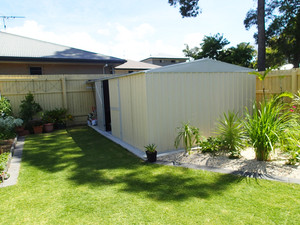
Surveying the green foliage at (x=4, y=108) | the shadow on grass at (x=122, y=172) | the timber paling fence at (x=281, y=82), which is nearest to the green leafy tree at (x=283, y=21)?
the timber paling fence at (x=281, y=82)

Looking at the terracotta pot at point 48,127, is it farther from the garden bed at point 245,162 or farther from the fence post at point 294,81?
the fence post at point 294,81

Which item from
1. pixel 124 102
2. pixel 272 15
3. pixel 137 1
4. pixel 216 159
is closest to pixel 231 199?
pixel 216 159

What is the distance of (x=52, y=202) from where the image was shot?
3197 mm

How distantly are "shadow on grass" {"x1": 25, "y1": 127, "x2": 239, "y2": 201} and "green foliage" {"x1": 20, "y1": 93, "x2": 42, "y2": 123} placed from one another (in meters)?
2.36

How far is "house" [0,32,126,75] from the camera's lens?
10.8 m

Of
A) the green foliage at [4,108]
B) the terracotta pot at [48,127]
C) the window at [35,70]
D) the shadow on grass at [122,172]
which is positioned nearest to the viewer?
the shadow on grass at [122,172]

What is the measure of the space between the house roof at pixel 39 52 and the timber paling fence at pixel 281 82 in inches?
333

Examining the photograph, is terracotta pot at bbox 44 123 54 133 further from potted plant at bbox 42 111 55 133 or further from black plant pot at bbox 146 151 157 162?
black plant pot at bbox 146 151 157 162

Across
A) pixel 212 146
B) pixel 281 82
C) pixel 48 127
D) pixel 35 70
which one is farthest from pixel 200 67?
pixel 35 70

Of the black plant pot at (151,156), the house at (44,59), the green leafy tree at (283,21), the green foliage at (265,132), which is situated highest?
the green leafy tree at (283,21)

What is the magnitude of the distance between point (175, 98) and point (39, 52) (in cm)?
961

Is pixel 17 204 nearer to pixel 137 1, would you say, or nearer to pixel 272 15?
pixel 137 1

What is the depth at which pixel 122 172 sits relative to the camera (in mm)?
4258

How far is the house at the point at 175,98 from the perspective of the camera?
5.15m
